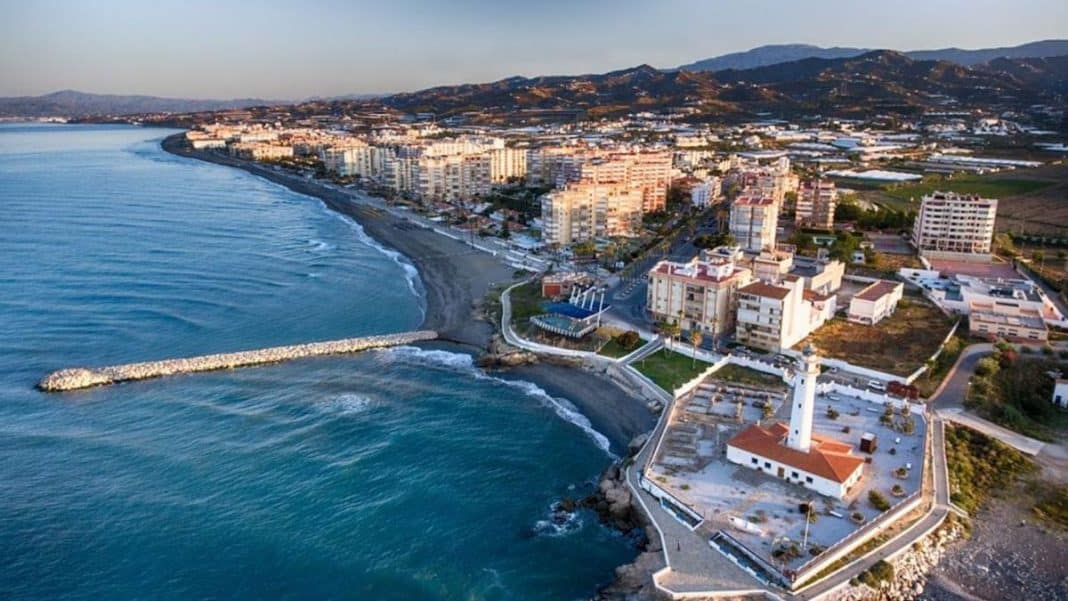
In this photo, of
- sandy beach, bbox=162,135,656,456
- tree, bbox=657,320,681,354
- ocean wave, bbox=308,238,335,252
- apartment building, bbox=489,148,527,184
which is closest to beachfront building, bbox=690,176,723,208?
apartment building, bbox=489,148,527,184

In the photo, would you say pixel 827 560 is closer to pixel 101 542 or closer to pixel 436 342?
pixel 101 542

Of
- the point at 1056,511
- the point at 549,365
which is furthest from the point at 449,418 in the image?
the point at 1056,511

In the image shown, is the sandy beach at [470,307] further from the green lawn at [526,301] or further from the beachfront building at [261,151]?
the beachfront building at [261,151]

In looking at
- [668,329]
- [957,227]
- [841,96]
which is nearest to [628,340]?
[668,329]

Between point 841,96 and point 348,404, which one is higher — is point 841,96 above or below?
above

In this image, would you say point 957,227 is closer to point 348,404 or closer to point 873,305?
point 873,305

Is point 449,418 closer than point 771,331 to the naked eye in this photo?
Yes

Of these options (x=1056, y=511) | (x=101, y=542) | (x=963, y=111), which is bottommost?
(x=101, y=542)
